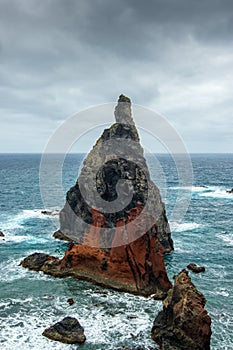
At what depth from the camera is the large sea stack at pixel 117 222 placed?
43.8 meters

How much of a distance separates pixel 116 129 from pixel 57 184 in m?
78.8

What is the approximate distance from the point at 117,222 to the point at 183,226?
30.7 metres

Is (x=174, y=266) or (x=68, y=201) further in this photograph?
(x=68, y=201)

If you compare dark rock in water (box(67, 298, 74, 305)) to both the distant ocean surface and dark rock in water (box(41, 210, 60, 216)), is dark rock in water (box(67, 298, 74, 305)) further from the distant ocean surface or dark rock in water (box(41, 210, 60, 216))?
dark rock in water (box(41, 210, 60, 216))

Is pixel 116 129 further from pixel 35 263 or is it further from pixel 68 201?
Answer: pixel 35 263

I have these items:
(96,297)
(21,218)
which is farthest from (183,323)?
(21,218)

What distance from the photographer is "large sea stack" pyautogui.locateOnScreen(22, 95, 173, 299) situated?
43750mm

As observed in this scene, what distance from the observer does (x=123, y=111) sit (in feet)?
229

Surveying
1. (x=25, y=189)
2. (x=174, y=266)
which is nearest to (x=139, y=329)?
(x=174, y=266)

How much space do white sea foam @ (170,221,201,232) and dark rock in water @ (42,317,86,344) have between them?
4032 cm

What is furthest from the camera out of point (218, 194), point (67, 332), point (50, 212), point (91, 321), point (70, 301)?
point (218, 194)

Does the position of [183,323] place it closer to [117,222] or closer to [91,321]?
[91,321]

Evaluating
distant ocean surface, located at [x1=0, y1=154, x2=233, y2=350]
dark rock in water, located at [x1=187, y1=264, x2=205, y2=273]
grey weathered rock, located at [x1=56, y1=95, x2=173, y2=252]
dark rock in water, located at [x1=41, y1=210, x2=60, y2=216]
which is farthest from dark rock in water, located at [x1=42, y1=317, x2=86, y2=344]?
dark rock in water, located at [x1=41, y1=210, x2=60, y2=216]

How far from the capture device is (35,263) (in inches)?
1933
